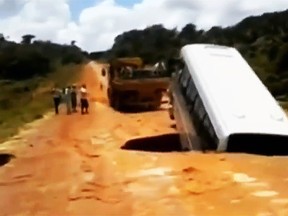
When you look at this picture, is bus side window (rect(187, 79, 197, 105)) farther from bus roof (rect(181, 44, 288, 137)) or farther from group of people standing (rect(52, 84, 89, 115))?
group of people standing (rect(52, 84, 89, 115))

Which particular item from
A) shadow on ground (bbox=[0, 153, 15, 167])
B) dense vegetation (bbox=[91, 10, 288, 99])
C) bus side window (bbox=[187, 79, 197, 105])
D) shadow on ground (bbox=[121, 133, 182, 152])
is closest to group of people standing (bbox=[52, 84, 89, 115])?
dense vegetation (bbox=[91, 10, 288, 99])

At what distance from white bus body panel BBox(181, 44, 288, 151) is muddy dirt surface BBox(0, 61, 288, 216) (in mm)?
1264

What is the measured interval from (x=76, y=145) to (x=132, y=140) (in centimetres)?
255

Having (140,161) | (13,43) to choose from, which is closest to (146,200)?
(140,161)

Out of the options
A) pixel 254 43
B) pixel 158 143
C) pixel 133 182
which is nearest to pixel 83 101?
pixel 158 143

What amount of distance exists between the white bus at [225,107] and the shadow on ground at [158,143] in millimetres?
862

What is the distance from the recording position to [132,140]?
69.4 feet

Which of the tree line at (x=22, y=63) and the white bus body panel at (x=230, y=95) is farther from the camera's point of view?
the tree line at (x=22, y=63)

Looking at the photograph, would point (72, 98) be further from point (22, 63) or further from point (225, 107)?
point (22, 63)

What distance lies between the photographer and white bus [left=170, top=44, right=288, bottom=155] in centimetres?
1577

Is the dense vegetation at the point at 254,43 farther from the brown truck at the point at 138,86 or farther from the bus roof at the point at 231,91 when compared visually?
the bus roof at the point at 231,91

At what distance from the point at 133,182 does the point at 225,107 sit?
15.9 feet

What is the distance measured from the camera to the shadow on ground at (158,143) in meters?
21.1

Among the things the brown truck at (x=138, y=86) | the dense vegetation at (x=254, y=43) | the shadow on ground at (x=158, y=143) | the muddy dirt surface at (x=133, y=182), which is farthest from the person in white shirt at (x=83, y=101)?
the muddy dirt surface at (x=133, y=182)
